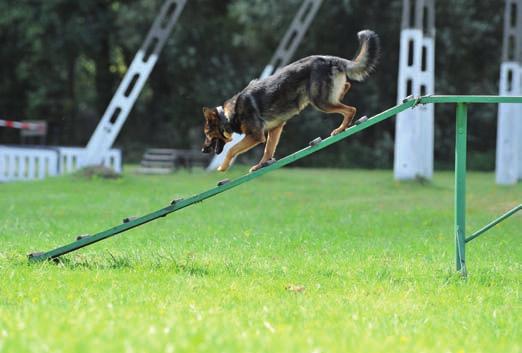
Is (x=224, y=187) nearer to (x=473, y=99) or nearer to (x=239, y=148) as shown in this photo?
(x=239, y=148)

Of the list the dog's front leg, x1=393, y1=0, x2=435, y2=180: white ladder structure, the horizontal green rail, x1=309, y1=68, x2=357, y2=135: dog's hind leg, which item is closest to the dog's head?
the dog's front leg

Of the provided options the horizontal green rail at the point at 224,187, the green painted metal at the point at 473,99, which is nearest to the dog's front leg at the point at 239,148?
the horizontal green rail at the point at 224,187

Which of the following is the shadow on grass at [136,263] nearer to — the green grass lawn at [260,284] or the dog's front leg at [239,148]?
the green grass lawn at [260,284]

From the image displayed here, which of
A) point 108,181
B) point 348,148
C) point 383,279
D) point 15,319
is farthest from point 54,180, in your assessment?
point 348,148

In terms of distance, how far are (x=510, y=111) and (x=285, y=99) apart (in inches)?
656

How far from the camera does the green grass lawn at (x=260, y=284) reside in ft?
15.5

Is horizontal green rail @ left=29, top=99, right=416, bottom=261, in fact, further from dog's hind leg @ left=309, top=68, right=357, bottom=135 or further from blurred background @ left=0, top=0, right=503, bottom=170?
blurred background @ left=0, top=0, right=503, bottom=170

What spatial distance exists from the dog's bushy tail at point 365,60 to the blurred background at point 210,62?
84.0 ft

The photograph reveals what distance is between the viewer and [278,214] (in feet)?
44.5

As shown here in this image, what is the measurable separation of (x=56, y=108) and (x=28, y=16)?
523cm

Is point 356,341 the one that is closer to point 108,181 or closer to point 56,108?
point 108,181

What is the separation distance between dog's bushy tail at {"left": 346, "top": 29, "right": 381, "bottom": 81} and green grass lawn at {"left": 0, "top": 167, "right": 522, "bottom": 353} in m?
1.71

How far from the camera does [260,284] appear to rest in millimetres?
6816

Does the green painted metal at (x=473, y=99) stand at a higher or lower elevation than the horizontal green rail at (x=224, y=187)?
higher
